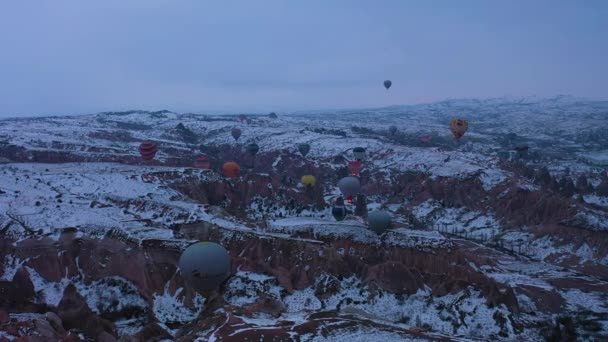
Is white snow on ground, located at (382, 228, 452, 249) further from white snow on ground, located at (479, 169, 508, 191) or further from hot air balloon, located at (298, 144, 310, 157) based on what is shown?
hot air balloon, located at (298, 144, 310, 157)

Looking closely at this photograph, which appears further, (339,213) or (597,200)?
(597,200)

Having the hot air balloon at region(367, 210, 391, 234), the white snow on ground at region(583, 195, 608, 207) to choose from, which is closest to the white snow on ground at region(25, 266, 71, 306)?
the hot air balloon at region(367, 210, 391, 234)

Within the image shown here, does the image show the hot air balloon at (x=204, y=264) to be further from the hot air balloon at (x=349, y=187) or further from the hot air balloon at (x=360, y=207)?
the hot air balloon at (x=349, y=187)

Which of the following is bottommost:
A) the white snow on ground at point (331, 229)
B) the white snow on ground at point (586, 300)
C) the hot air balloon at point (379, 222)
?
the white snow on ground at point (586, 300)

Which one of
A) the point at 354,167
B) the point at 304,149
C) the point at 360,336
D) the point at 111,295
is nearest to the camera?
the point at 360,336

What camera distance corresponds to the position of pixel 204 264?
99.7 feet

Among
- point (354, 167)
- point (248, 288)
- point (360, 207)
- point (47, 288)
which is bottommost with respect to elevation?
point (248, 288)

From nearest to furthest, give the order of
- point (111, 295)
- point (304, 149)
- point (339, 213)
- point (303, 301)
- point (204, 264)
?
point (204, 264) < point (111, 295) < point (303, 301) < point (339, 213) < point (304, 149)

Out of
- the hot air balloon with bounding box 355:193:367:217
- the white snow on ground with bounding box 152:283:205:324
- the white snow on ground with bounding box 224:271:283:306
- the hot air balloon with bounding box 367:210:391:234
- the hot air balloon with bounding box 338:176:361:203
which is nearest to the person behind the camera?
the white snow on ground with bounding box 152:283:205:324

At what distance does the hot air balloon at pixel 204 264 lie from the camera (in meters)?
30.4

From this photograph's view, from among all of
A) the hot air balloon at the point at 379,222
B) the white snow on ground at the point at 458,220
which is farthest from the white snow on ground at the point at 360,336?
the white snow on ground at the point at 458,220

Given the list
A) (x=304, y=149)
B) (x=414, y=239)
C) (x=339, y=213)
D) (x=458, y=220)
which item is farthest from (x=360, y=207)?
(x=304, y=149)

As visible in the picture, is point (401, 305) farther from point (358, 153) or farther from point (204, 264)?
point (358, 153)

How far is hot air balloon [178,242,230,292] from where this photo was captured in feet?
99.9
